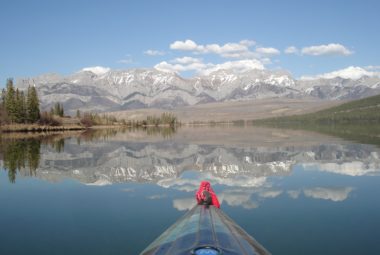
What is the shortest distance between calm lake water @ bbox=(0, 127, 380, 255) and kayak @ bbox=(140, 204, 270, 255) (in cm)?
242

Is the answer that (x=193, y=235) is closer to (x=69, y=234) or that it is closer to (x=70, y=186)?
(x=69, y=234)

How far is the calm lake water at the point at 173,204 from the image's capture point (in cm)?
1276

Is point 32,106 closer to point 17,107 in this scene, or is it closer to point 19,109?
point 19,109

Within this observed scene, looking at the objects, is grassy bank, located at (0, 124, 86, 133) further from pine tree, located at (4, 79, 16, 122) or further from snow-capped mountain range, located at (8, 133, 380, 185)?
snow-capped mountain range, located at (8, 133, 380, 185)

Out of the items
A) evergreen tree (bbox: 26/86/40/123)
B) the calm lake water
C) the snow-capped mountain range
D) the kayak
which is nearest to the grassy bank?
evergreen tree (bbox: 26/86/40/123)

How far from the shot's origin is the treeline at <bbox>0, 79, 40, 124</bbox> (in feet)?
404

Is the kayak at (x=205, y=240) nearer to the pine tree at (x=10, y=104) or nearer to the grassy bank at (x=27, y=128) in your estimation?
the grassy bank at (x=27, y=128)

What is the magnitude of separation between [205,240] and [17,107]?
421 feet

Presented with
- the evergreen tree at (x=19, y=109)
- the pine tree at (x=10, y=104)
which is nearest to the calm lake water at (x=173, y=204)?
the pine tree at (x=10, y=104)

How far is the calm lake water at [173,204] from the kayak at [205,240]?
2.42m

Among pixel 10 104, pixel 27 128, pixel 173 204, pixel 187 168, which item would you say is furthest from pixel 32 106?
pixel 173 204

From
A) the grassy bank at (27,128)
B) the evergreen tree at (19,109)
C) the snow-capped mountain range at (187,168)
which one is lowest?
the snow-capped mountain range at (187,168)

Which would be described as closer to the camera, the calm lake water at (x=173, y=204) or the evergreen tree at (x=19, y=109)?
the calm lake water at (x=173, y=204)

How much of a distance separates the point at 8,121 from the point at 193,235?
126963 mm
